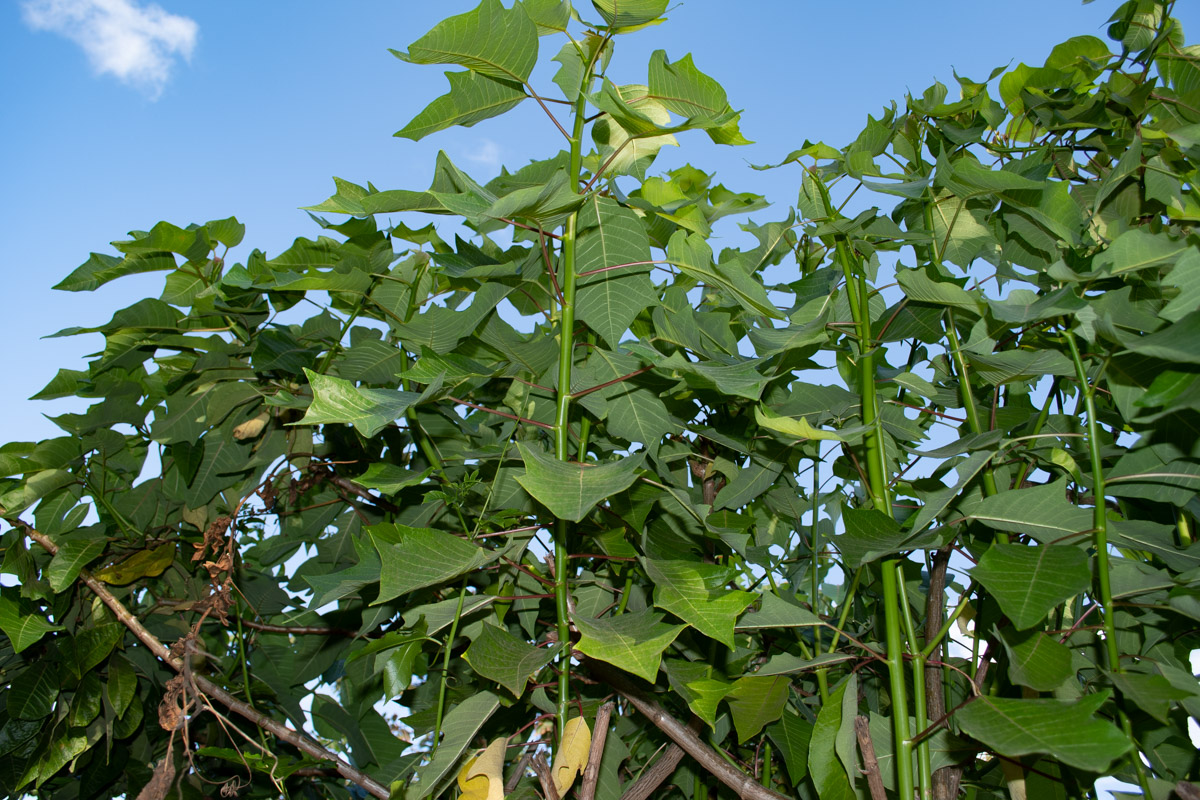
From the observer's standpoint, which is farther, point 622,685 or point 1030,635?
point 622,685

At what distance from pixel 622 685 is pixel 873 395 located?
0.37 meters

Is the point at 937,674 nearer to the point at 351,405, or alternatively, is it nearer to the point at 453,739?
the point at 453,739

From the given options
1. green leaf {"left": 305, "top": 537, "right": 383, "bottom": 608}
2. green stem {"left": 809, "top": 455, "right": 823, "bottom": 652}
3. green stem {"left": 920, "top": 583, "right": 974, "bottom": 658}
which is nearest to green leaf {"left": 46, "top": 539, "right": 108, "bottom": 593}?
green leaf {"left": 305, "top": 537, "right": 383, "bottom": 608}

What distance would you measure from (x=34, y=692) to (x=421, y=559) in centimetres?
95

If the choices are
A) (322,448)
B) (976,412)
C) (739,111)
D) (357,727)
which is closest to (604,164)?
(739,111)

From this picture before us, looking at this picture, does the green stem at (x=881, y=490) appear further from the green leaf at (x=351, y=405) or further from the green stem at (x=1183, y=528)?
the green leaf at (x=351, y=405)

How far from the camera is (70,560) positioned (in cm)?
110

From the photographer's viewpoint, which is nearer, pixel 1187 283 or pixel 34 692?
pixel 1187 283

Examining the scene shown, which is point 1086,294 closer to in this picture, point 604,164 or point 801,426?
point 801,426

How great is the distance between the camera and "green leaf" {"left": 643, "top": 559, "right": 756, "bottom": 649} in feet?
1.97

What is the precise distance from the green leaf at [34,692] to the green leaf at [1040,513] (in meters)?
1.34

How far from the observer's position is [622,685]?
0.74m

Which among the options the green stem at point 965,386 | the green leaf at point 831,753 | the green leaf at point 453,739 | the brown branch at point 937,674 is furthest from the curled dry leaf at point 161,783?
the green stem at point 965,386

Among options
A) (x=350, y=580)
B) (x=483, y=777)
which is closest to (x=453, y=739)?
(x=483, y=777)
